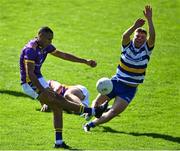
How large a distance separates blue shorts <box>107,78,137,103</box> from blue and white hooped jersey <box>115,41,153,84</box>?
0.12 meters

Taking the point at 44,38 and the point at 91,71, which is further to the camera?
the point at 91,71

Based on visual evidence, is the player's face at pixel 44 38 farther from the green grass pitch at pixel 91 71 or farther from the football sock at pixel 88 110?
the green grass pitch at pixel 91 71

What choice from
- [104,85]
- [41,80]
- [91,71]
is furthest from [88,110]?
[91,71]

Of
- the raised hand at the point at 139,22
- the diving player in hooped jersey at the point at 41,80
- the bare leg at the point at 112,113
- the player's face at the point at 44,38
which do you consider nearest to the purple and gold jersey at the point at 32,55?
the diving player in hooped jersey at the point at 41,80

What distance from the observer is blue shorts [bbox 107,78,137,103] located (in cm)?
1631

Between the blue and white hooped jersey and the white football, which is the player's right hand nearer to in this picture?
the white football

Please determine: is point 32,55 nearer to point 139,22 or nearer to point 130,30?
point 130,30

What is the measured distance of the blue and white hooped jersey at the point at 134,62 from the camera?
53.6 ft

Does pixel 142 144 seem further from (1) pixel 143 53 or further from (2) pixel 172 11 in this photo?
(2) pixel 172 11

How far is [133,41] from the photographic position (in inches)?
645

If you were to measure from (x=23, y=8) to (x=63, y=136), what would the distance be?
1860 centimetres

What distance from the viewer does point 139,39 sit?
1625 cm

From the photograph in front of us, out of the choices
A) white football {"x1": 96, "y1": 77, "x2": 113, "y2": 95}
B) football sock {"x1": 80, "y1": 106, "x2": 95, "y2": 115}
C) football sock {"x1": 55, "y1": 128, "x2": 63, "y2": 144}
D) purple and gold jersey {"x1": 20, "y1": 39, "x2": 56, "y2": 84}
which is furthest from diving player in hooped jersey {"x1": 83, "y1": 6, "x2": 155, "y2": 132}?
purple and gold jersey {"x1": 20, "y1": 39, "x2": 56, "y2": 84}

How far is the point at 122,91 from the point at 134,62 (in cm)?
71
